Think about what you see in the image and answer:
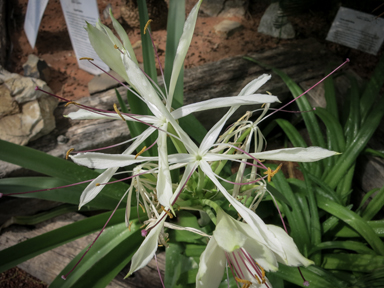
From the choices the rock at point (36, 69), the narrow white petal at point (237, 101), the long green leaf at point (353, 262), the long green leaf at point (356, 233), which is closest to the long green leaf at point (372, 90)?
the long green leaf at point (356, 233)

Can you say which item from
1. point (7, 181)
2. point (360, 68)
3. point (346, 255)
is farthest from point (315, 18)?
point (7, 181)

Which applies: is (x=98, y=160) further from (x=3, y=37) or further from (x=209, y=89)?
(x=3, y=37)

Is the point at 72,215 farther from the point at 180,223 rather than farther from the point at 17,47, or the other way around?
the point at 17,47

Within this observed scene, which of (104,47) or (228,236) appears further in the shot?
(104,47)

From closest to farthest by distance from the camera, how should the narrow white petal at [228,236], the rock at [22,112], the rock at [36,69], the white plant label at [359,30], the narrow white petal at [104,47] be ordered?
the narrow white petal at [228,236], the narrow white petal at [104,47], the rock at [22,112], the white plant label at [359,30], the rock at [36,69]

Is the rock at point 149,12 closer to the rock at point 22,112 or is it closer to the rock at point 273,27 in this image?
the rock at point 273,27

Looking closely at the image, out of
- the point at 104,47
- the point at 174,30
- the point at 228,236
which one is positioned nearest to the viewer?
the point at 228,236

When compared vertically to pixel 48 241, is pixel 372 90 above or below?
above

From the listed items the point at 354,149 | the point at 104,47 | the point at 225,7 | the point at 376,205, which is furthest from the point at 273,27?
the point at 104,47
